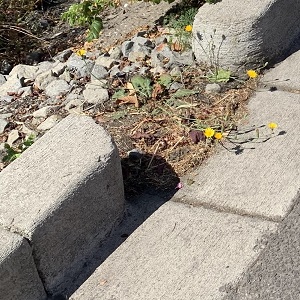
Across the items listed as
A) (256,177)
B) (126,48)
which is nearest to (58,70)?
(126,48)

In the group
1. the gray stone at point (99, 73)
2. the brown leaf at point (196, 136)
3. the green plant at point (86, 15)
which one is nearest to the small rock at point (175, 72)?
the gray stone at point (99, 73)

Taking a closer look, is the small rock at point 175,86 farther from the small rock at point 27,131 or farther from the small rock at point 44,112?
the small rock at point 27,131

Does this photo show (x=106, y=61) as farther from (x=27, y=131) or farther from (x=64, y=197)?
(x=64, y=197)

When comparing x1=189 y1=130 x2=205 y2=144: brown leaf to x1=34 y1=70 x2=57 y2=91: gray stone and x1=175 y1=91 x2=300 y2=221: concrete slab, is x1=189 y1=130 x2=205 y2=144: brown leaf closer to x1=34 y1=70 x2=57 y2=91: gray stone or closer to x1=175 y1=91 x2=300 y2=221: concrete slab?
x1=175 y1=91 x2=300 y2=221: concrete slab

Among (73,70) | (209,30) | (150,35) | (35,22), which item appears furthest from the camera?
(35,22)

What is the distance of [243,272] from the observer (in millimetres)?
2854

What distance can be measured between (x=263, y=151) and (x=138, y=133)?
706 mm

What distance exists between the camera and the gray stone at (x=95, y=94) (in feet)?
13.5

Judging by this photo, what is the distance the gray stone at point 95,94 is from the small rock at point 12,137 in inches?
19.0

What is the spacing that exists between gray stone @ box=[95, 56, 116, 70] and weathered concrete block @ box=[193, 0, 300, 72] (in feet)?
1.92

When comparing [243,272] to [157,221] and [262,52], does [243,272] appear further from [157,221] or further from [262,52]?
[262,52]

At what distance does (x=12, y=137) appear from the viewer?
3.97 meters

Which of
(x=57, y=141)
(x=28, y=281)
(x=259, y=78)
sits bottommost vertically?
(x=259, y=78)

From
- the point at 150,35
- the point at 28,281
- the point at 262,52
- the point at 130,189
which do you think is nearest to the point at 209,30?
the point at 262,52
